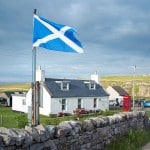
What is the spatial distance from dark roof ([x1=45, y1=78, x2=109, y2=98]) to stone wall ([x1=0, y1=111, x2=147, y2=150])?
38.7 meters

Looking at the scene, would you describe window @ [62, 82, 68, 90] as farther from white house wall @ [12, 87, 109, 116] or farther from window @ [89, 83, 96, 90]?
window @ [89, 83, 96, 90]

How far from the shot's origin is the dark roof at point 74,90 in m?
53.1

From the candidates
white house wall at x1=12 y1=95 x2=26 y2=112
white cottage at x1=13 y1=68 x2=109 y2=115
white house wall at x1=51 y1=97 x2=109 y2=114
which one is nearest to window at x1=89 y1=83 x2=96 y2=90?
white cottage at x1=13 y1=68 x2=109 y2=115

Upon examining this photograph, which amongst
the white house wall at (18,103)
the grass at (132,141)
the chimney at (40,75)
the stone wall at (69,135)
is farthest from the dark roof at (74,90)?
the stone wall at (69,135)

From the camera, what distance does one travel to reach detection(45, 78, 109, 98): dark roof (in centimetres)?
5309

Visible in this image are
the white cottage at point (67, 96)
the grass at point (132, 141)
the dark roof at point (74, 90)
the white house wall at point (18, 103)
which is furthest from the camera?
Result: the white house wall at point (18, 103)

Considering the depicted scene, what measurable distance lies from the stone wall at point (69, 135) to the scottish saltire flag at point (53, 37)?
1.87 m

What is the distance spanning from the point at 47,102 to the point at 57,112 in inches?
69.6

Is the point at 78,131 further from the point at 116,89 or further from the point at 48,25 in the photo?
the point at 116,89

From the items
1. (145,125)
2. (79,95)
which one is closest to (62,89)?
(79,95)

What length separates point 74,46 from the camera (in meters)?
10.5

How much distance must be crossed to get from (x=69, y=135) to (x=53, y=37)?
8.05 ft

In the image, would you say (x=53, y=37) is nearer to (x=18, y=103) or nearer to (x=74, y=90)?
(x=74, y=90)

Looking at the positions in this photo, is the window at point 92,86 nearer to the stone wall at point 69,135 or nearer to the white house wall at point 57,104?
the white house wall at point 57,104
